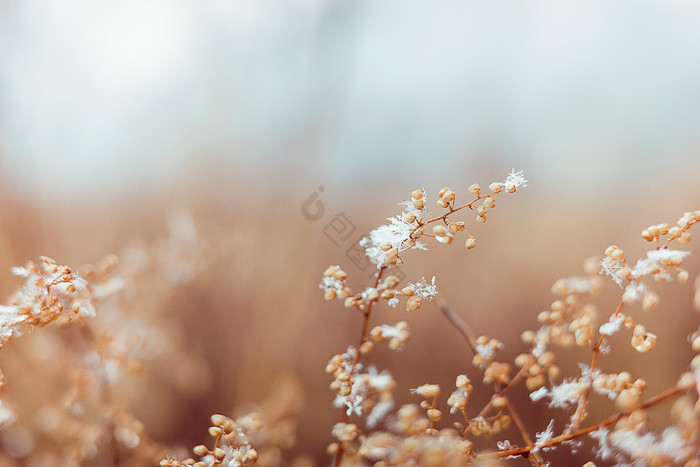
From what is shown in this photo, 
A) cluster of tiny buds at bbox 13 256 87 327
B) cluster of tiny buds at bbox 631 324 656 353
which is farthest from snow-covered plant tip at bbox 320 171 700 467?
cluster of tiny buds at bbox 13 256 87 327

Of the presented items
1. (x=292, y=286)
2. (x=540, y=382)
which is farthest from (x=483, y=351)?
(x=292, y=286)

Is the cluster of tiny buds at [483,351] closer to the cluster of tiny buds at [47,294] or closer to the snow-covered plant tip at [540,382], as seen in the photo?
the snow-covered plant tip at [540,382]

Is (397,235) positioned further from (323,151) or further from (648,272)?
(323,151)

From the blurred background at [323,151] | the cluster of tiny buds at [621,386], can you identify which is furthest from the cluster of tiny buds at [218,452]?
the blurred background at [323,151]

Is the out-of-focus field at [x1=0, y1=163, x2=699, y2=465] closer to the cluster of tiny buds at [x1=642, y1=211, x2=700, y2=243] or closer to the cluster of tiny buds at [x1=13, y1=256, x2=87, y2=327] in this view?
the cluster of tiny buds at [x1=13, y1=256, x2=87, y2=327]

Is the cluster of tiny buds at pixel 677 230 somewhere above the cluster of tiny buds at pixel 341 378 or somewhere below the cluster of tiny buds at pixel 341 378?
below

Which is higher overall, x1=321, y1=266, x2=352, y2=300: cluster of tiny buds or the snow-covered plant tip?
x1=321, y1=266, x2=352, y2=300: cluster of tiny buds

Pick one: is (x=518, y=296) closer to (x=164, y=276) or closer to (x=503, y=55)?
(x=503, y=55)
